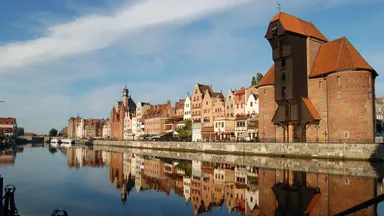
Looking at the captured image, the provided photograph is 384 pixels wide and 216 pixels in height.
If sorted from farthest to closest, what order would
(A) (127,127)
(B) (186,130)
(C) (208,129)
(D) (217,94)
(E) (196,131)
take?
(A) (127,127) → (D) (217,94) → (B) (186,130) → (E) (196,131) → (C) (208,129)

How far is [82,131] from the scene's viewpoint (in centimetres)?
19325

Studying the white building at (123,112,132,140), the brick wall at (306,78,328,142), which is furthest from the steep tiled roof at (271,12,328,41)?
the white building at (123,112,132,140)

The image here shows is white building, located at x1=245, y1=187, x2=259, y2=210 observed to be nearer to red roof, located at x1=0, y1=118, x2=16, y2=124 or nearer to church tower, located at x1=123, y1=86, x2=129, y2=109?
church tower, located at x1=123, y1=86, x2=129, y2=109

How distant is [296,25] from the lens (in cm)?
5206

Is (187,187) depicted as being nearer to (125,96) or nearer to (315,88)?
(315,88)

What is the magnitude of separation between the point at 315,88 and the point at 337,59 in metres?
4.99

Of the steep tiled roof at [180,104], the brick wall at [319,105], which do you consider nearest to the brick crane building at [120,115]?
the steep tiled roof at [180,104]

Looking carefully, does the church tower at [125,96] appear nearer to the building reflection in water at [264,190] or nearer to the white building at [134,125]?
the white building at [134,125]

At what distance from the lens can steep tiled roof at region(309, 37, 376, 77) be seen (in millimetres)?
46500

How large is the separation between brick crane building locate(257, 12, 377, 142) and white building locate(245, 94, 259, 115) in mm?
13632

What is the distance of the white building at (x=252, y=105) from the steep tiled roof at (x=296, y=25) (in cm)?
1896

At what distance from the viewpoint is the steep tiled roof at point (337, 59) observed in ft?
153

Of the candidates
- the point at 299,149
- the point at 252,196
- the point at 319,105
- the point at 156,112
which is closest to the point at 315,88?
the point at 319,105

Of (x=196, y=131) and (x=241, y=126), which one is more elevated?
(x=241, y=126)
